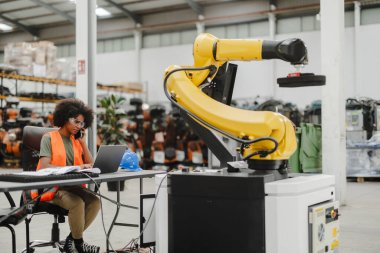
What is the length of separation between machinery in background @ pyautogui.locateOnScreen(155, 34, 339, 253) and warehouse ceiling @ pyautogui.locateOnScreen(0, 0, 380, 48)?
40.7 feet

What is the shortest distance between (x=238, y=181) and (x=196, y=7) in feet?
→ 46.9

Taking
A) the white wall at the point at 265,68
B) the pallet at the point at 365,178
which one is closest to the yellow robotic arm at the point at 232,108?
the pallet at the point at 365,178

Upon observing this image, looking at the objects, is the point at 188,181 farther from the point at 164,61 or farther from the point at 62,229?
the point at 164,61

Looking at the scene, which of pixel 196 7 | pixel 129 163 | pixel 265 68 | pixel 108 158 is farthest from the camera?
pixel 196 7

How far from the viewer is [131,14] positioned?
56.4ft

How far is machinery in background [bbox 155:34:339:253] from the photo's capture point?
221 centimetres

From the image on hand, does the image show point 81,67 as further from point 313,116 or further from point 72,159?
point 313,116

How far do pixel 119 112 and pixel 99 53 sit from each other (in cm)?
1049

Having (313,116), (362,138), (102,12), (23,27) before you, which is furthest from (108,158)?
(23,27)

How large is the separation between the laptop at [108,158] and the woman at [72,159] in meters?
0.18

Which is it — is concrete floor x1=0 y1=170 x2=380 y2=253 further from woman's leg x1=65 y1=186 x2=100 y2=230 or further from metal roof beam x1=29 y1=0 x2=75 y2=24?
metal roof beam x1=29 y1=0 x2=75 y2=24

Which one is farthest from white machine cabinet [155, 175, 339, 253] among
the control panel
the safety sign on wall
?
the safety sign on wall

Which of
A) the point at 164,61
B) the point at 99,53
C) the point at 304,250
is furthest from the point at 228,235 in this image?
the point at 99,53

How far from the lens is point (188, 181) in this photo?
238 cm
